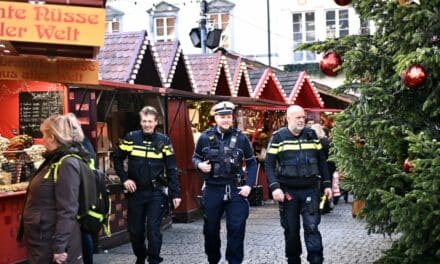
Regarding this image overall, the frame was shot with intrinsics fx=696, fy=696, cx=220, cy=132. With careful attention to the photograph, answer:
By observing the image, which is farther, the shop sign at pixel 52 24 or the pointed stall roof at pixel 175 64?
the pointed stall roof at pixel 175 64

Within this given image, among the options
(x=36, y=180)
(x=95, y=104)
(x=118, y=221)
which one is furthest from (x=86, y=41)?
(x=118, y=221)

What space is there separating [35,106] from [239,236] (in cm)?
329

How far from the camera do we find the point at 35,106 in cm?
867

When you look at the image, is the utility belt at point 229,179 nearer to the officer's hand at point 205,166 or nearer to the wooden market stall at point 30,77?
the officer's hand at point 205,166

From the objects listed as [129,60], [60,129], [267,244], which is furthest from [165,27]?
[60,129]

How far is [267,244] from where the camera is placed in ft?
31.4

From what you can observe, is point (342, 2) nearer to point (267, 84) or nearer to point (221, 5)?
point (267, 84)

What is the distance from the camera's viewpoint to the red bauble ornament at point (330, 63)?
249 inches

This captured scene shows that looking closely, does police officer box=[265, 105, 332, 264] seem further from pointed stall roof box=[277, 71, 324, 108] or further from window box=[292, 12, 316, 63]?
window box=[292, 12, 316, 63]

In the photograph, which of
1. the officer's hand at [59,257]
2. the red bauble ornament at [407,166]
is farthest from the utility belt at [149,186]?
the officer's hand at [59,257]

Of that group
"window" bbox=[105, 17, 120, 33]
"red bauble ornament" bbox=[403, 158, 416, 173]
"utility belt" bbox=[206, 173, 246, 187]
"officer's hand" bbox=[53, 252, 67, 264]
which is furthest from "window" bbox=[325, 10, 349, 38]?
"officer's hand" bbox=[53, 252, 67, 264]

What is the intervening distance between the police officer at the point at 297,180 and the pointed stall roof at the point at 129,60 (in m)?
3.63

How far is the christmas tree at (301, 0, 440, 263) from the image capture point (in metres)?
5.57

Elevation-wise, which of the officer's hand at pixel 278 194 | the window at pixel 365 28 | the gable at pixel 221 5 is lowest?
the officer's hand at pixel 278 194
